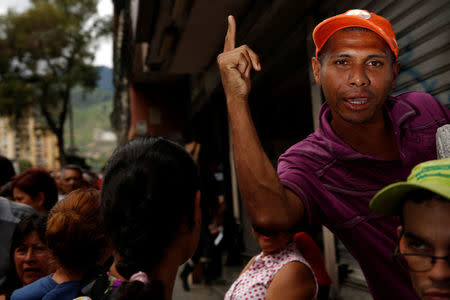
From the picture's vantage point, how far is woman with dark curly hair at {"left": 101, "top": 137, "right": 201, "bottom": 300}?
1522mm

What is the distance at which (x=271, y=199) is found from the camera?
1482 mm

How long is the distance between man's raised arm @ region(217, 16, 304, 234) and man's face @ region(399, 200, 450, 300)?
37 centimetres

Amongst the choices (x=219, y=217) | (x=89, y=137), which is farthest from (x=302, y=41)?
(x=89, y=137)

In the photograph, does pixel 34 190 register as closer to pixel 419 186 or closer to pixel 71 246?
pixel 71 246

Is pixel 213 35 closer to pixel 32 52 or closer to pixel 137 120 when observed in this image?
pixel 137 120

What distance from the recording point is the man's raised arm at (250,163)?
1.48 meters

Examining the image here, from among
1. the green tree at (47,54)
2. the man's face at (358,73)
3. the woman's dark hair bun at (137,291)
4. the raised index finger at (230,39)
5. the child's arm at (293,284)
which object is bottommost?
the child's arm at (293,284)

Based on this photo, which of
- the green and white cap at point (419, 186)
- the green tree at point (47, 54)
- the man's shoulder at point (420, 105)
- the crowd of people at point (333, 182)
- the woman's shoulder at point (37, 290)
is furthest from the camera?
the green tree at point (47, 54)

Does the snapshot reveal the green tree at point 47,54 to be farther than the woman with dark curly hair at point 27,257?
Yes

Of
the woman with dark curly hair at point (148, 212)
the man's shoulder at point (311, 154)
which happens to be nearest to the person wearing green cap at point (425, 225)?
the man's shoulder at point (311, 154)

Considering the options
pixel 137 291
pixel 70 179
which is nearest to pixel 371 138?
pixel 137 291

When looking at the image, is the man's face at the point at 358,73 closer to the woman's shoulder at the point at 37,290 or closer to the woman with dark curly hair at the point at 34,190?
the woman's shoulder at the point at 37,290

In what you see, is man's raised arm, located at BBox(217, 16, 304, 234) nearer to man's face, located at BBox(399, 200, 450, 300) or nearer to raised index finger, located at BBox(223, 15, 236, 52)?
raised index finger, located at BBox(223, 15, 236, 52)

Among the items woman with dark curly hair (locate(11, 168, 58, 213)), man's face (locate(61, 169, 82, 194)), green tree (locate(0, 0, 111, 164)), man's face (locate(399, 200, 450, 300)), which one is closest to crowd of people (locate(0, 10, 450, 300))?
man's face (locate(399, 200, 450, 300))
